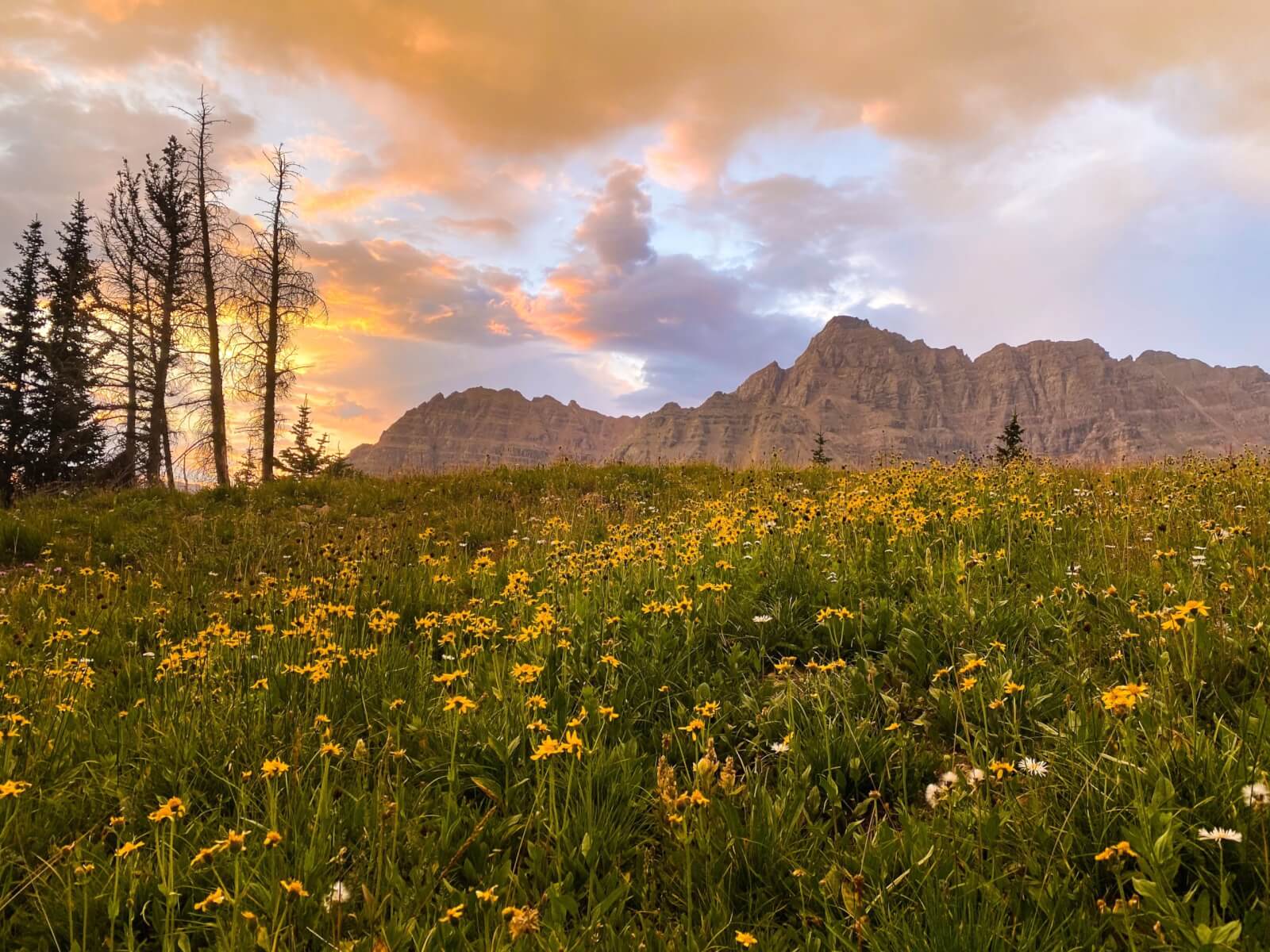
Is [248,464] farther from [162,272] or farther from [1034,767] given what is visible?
[1034,767]

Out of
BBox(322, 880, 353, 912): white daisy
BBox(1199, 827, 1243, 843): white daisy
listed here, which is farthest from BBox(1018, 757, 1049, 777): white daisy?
BBox(322, 880, 353, 912): white daisy

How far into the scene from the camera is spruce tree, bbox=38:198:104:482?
92.8ft

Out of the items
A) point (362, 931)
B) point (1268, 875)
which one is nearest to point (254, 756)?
point (362, 931)

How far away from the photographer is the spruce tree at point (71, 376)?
1114 inches

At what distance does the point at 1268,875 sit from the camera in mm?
1737

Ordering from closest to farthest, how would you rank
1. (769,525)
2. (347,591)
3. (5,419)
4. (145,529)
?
(347,591) < (769,525) < (145,529) < (5,419)

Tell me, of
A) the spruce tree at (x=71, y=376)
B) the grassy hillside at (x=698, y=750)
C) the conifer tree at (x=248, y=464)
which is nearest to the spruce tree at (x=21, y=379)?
the spruce tree at (x=71, y=376)

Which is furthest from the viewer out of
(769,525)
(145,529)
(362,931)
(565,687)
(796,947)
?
→ (145,529)

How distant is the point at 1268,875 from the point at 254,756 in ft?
12.5

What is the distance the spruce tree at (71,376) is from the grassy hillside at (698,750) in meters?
28.9

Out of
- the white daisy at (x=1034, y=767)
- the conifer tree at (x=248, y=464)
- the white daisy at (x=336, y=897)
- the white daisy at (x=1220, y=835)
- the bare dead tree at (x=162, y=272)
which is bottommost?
the white daisy at (x=336, y=897)

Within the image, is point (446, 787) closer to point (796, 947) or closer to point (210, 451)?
point (796, 947)

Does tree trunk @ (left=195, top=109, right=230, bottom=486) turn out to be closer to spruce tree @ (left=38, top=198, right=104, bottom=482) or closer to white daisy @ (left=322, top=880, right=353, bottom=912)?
spruce tree @ (left=38, top=198, right=104, bottom=482)

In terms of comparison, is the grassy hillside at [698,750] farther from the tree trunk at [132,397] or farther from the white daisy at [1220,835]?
the tree trunk at [132,397]
